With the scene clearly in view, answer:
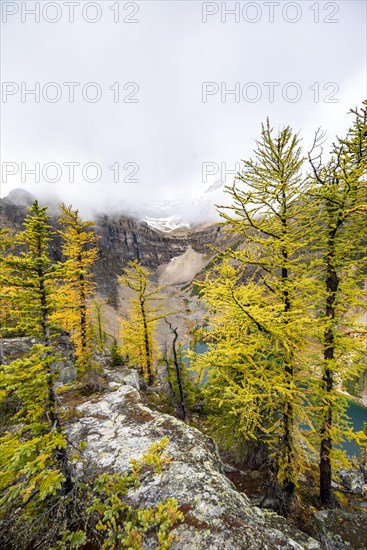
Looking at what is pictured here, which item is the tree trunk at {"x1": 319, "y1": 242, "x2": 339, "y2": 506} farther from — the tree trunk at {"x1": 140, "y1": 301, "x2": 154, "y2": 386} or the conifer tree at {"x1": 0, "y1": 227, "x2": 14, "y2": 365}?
the tree trunk at {"x1": 140, "y1": 301, "x2": 154, "y2": 386}

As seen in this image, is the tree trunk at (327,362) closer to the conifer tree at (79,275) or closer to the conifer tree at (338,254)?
the conifer tree at (338,254)

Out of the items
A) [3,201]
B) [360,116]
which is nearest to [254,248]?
[360,116]

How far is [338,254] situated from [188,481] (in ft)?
26.9

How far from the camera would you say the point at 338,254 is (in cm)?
836

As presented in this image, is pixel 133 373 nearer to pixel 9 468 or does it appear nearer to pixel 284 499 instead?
pixel 284 499

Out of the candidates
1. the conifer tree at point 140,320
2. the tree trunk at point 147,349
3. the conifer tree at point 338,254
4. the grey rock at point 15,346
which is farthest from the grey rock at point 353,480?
the grey rock at point 15,346

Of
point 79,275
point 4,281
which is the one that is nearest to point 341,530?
point 4,281

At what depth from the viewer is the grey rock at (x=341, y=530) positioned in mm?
6254

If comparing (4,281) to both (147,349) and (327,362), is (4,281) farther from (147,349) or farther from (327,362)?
(147,349)

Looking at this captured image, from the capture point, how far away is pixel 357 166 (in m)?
7.13

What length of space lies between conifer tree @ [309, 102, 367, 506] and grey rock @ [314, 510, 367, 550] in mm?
1889

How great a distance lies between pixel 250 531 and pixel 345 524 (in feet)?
14.0

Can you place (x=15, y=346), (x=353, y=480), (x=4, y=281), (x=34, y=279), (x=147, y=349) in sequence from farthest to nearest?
(x=147, y=349)
(x=15, y=346)
(x=353, y=480)
(x=4, y=281)
(x=34, y=279)

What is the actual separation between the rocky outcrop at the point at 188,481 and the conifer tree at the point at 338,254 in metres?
3.89
